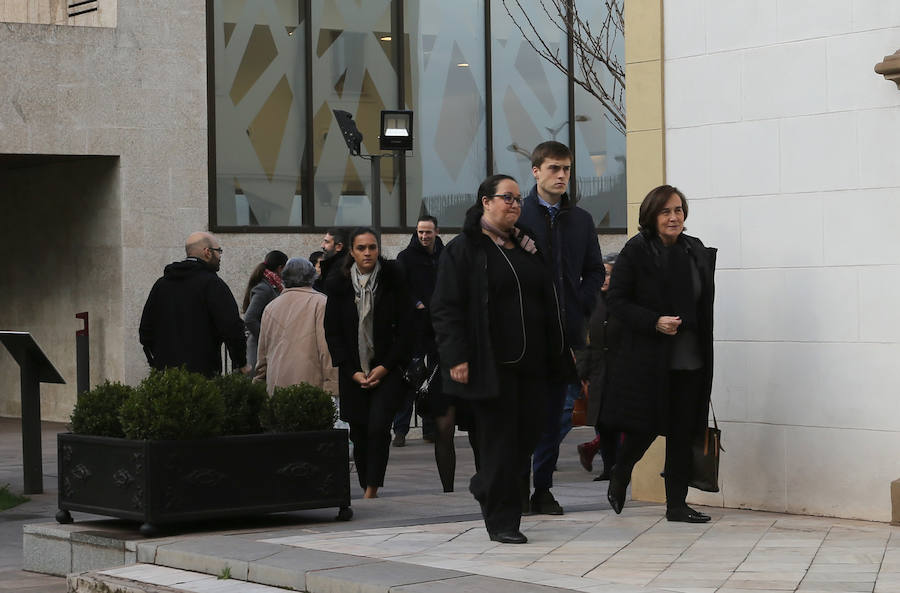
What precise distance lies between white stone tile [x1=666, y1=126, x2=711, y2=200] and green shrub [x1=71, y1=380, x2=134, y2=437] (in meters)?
Answer: 3.56

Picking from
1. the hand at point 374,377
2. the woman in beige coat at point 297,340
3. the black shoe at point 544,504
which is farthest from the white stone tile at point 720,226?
the woman in beige coat at point 297,340

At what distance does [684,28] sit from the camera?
9992mm

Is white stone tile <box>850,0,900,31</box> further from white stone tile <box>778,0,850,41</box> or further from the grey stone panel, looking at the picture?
the grey stone panel

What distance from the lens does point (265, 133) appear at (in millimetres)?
18734

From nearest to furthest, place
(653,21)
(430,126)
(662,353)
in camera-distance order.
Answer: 1. (662,353)
2. (653,21)
3. (430,126)

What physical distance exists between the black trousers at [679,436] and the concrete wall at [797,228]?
0.85 metres

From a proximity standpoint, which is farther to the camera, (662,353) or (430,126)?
(430,126)

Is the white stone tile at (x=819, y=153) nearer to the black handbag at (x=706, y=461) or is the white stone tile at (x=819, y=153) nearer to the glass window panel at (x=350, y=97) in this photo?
the black handbag at (x=706, y=461)

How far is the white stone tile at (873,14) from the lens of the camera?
348 inches

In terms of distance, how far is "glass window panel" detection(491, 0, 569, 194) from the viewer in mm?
20344

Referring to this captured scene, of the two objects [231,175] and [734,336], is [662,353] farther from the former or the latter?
[231,175]

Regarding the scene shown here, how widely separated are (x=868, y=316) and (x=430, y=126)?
1141 centimetres

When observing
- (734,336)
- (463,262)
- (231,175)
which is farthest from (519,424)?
(231,175)

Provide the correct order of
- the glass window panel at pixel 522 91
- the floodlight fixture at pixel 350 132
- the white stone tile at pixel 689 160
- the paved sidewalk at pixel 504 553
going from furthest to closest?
the glass window panel at pixel 522 91, the floodlight fixture at pixel 350 132, the white stone tile at pixel 689 160, the paved sidewalk at pixel 504 553
